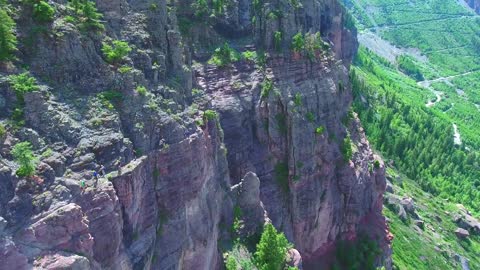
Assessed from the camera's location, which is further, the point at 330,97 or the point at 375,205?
the point at 375,205

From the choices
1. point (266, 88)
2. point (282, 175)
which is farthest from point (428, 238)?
point (266, 88)

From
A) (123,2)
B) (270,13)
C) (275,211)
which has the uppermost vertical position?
(123,2)

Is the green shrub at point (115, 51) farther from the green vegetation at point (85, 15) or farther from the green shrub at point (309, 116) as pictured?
the green shrub at point (309, 116)

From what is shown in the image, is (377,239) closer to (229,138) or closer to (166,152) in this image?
(229,138)

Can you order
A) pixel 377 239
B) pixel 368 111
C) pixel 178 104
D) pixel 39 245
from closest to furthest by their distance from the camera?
pixel 39 245
pixel 178 104
pixel 377 239
pixel 368 111

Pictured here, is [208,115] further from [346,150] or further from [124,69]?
[346,150]

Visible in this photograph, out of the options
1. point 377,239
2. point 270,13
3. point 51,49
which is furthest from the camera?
point 377,239

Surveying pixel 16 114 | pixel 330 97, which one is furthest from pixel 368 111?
pixel 16 114

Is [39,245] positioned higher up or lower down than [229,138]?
higher up
